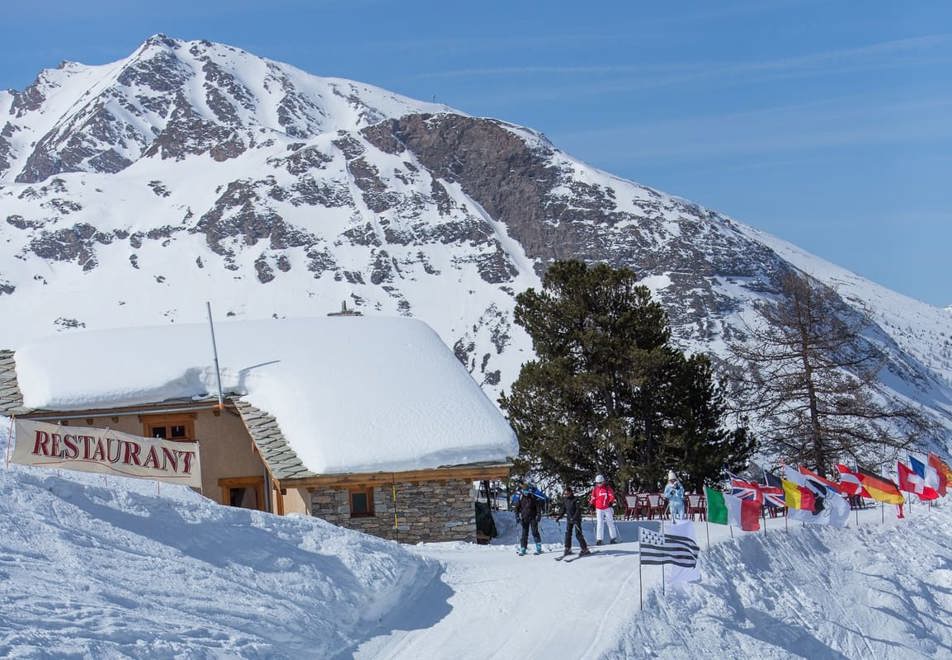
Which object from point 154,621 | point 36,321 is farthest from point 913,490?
point 36,321

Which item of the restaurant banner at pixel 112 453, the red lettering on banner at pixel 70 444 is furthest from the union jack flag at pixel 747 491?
the red lettering on banner at pixel 70 444

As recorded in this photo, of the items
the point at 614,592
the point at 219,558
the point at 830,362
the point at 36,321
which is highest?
the point at 36,321

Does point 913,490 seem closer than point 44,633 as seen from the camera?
No

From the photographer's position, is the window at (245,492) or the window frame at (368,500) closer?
the window frame at (368,500)

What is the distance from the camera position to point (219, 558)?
16.9m

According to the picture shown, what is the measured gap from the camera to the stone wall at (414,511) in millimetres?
24844

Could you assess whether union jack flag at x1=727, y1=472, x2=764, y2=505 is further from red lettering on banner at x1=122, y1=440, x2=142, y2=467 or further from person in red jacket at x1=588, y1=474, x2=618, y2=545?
red lettering on banner at x1=122, y1=440, x2=142, y2=467

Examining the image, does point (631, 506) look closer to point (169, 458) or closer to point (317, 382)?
point (317, 382)

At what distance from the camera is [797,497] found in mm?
24234

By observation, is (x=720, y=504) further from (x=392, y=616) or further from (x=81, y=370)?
(x=81, y=370)

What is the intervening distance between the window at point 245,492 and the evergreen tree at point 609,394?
324 inches

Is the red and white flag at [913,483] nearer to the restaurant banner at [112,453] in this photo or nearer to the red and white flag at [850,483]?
the red and white flag at [850,483]

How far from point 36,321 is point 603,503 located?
616ft

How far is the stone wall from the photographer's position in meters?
24.8
